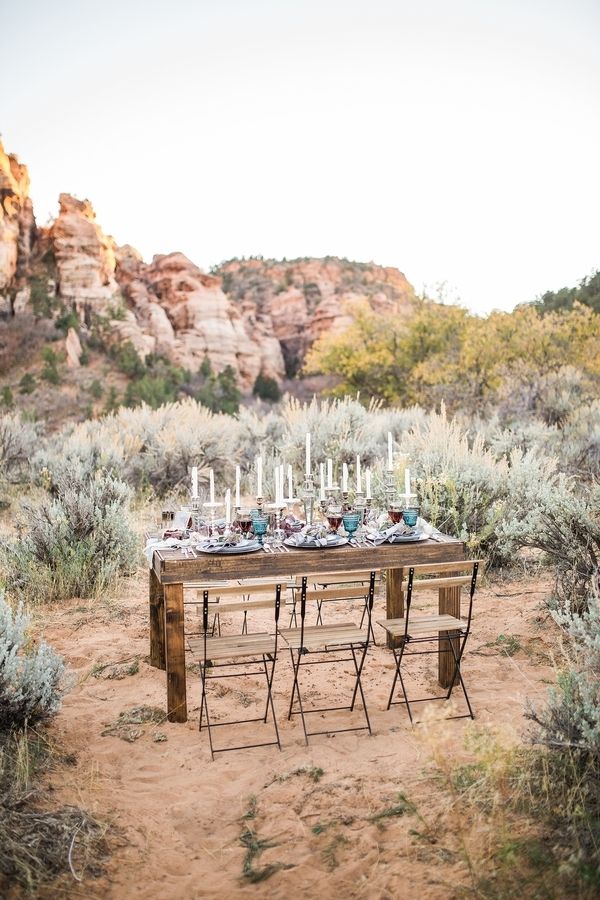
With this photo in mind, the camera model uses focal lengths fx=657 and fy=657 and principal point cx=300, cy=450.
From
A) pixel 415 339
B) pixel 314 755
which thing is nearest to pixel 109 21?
pixel 415 339

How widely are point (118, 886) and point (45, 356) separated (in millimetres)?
28283

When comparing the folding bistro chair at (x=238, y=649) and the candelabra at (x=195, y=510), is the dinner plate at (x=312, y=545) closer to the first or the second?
the folding bistro chair at (x=238, y=649)

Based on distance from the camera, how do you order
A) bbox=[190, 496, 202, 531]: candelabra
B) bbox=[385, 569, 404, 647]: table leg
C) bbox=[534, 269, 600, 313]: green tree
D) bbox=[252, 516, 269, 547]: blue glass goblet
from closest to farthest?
bbox=[252, 516, 269, 547]: blue glass goblet
bbox=[190, 496, 202, 531]: candelabra
bbox=[385, 569, 404, 647]: table leg
bbox=[534, 269, 600, 313]: green tree

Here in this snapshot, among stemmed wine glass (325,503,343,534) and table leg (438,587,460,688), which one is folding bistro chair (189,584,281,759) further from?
table leg (438,587,460,688)

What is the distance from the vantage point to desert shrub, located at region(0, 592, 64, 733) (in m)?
3.60

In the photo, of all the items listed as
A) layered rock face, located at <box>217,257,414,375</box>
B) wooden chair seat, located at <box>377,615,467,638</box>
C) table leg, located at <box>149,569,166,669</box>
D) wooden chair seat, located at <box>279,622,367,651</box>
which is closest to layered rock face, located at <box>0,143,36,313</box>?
layered rock face, located at <box>217,257,414,375</box>

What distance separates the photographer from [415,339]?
23906mm

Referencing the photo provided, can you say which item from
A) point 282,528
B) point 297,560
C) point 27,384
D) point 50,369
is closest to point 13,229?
point 50,369

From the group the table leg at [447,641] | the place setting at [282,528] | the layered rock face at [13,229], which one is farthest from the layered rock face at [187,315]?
the table leg at [447,641]

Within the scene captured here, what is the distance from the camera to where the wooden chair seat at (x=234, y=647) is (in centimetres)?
392

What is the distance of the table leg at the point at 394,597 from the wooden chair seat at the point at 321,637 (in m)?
1.27

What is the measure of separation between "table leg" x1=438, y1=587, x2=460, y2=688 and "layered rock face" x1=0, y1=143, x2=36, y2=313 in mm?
31987

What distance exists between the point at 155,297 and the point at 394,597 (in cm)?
3799

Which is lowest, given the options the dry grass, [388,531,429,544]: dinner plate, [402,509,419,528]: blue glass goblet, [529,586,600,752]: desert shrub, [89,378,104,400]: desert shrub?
[89,378,104,400]: desert shrub
